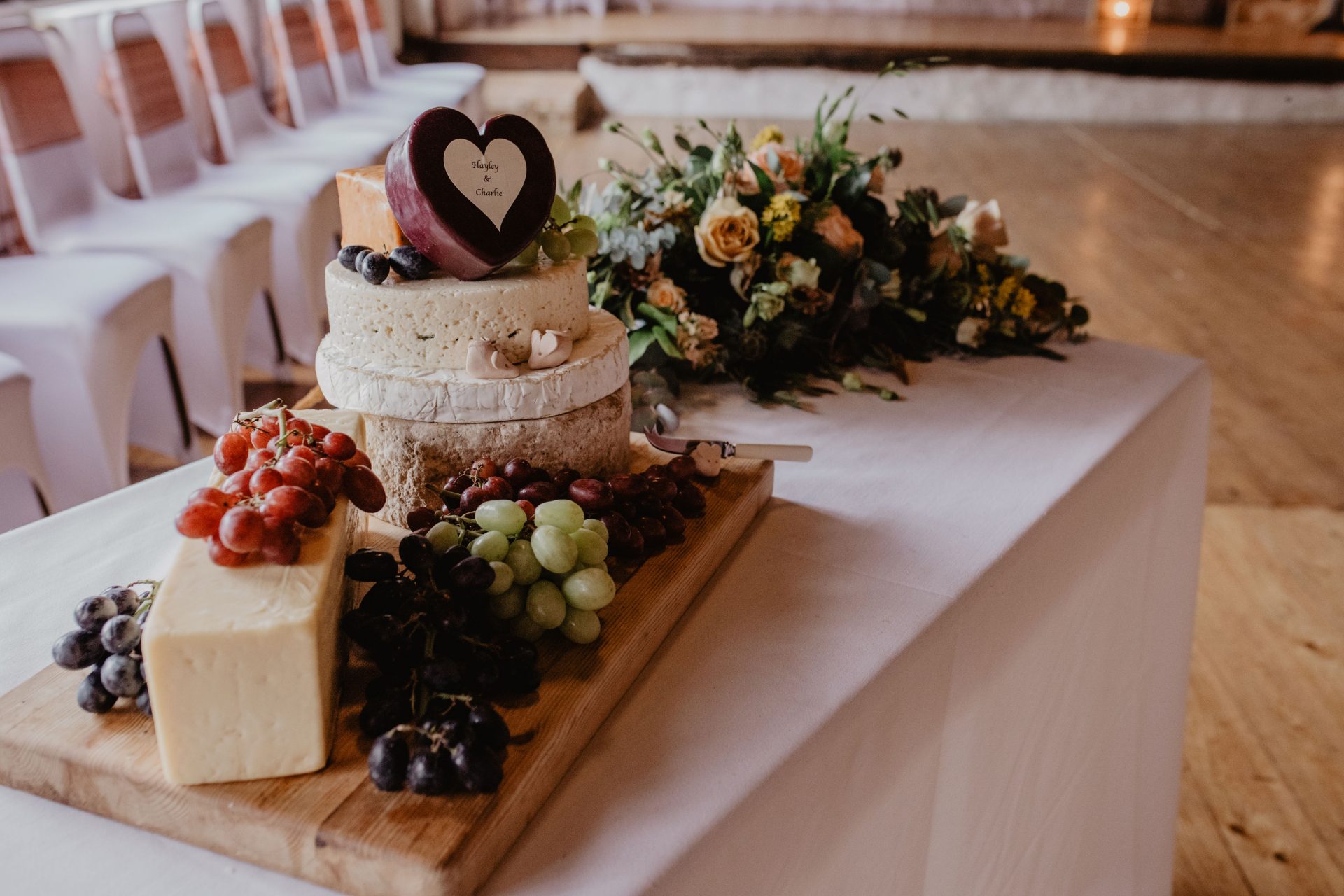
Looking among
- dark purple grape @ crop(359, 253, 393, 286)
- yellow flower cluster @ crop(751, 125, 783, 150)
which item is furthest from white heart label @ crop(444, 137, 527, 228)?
yellow flower cluster @ crop(751, 125, 783, 150)

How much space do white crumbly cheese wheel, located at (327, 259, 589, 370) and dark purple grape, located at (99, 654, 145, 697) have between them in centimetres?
36

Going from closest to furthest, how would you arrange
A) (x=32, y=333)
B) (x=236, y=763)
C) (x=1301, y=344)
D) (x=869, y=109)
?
(x=236, y=763), (x=32, y=333), (x=1301, y=344), (x=869, y=109)

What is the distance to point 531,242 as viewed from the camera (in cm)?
104

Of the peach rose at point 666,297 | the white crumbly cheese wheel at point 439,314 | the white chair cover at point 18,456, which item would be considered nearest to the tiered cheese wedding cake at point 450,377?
the white crumbly cheese wheel at point 439,314

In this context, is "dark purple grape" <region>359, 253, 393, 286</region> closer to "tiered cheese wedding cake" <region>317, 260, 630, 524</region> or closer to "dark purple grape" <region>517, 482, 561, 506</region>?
"tiered cheese wedding cake" <region>317, 260, 630, 524</region>

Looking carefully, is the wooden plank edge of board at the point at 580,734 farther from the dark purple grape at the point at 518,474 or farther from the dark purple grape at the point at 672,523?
the dark purple grape at the point at 518,474

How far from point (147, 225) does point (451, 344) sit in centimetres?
225

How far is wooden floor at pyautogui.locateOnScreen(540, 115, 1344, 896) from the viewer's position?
6.04ft

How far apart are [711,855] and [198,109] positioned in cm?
408

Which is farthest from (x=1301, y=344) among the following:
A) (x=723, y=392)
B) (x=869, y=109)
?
(x=869, y=109)

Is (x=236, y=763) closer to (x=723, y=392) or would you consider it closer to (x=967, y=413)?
(x=723, y=392)

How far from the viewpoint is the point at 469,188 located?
96 cm

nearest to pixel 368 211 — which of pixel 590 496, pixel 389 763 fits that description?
pixel 590 496

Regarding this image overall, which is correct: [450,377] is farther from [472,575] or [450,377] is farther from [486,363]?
[472,575]
